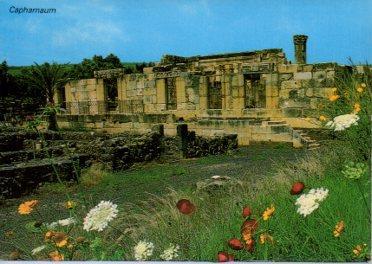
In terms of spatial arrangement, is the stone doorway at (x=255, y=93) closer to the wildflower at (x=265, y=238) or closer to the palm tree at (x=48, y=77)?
the palm tree at (x=48, y=77)

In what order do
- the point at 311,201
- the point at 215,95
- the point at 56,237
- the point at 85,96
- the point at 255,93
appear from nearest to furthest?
1. the point at 311,201
2. the point at 56,237
3. the point at 85,96
4. the point at 215,95
5. the point at 255,93

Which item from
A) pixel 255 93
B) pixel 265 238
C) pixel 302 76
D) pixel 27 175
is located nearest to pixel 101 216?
pixel 265 238

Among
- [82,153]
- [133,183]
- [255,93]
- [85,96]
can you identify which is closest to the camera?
[133,183]

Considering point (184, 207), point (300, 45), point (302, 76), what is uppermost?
point (300, 45)

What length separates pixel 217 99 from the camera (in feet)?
87.0

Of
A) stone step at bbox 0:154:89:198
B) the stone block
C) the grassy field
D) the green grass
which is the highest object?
the stone block

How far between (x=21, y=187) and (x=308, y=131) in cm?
957

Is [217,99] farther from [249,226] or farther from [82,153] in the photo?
[249,226]

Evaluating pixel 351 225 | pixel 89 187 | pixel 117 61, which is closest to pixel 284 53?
pixel 117 61

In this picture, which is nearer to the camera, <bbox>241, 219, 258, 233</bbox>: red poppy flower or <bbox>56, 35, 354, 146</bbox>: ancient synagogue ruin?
<bbox>241, 219, 258, 233</bbox>: red poppy flower

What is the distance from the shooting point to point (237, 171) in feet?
34.7

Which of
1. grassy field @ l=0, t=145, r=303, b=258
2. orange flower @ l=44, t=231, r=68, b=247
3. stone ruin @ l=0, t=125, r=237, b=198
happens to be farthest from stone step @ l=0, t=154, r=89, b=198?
orange flower @ l=44, t=231, r=68, b=247

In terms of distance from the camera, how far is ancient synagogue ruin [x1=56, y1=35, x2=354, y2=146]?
1691 cm

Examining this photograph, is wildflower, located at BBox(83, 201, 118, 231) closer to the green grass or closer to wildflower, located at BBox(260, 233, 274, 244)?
the green grass
